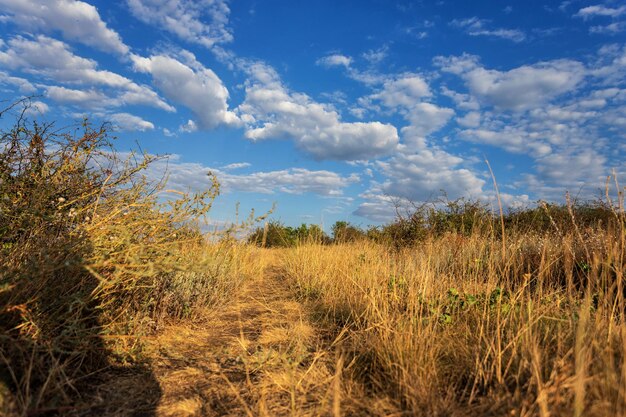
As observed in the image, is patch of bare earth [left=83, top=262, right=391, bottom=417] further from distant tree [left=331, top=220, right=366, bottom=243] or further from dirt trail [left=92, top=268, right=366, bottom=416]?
distant tree [left=331, top=220, right=366, bottom=243]

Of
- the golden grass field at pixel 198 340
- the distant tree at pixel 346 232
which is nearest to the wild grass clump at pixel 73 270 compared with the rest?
the golden grass field at pixel 198 340

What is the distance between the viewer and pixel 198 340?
3.71m

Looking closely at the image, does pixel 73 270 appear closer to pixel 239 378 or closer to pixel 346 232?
pixel 239 378

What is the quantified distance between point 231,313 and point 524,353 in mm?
3619

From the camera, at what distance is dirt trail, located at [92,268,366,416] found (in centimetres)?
235

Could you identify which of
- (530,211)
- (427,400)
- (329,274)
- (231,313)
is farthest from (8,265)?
(530,211)

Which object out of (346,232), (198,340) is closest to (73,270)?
(198,340)

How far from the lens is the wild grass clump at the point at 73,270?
2.36m

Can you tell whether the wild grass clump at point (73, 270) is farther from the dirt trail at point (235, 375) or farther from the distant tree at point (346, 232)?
the distant tree at point (346, 232)

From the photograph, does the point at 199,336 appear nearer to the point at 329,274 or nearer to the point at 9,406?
the point at 9,406

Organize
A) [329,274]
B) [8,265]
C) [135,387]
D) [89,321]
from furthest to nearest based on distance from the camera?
[329,274] < [89,321] < [8,265] < [135,387]

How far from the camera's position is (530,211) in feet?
43.9

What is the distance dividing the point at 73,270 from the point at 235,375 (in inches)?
60.2

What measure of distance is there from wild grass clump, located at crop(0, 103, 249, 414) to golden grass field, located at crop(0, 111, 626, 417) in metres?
0.02
